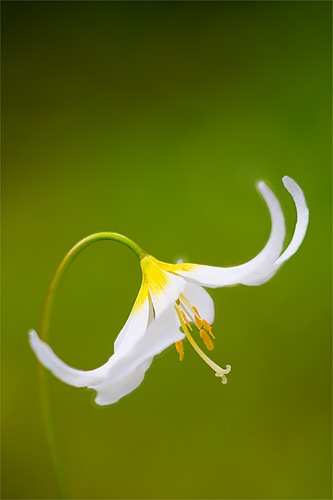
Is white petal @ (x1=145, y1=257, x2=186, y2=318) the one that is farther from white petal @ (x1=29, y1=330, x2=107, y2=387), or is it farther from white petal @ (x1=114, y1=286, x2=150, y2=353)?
white petal @ (x1=29, y1=330, x2=107, y2=387)

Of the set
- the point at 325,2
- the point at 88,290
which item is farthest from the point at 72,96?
the point at 325,2

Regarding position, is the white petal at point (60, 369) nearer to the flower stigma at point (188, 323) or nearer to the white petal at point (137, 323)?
the white petal at point (137, 323)

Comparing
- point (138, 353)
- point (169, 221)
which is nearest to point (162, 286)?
point (138, 353)

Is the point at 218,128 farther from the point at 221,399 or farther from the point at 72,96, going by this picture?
the point at 221,399

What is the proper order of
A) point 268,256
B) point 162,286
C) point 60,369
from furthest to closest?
point 162,286 < point 268,256 < point 60,369

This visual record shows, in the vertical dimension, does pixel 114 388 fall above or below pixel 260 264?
below

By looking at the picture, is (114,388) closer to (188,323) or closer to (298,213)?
(188,323)
